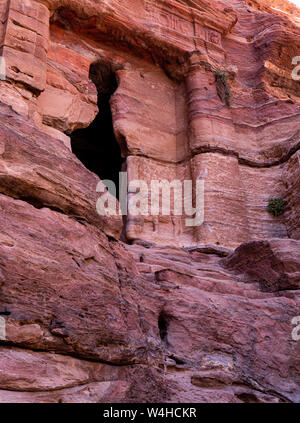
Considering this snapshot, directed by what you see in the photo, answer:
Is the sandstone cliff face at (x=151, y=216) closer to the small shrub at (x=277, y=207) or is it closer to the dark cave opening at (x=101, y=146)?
the small shrub at (x=277, y=207)

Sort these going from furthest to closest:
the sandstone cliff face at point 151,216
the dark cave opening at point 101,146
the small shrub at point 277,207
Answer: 1. the dark cave opening at point 101,146
2. the small shrub at point 277,207
3. the sandstone cliff face at point 151,216

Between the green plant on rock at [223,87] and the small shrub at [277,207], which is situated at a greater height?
the green plant on rock at [223,87]

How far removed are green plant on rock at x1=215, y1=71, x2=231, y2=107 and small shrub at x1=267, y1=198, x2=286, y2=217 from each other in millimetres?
2777

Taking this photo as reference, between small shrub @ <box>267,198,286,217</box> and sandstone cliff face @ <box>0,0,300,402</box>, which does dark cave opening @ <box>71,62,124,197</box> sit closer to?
sandstone cliff face @ <box>0,0,300,402</box>

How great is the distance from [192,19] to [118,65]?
8.18 feet

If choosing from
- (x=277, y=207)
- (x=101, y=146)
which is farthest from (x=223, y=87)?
(x=101, y=146)

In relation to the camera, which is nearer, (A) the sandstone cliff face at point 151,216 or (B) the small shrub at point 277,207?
(A) the sandstone cliff face at point 151,216

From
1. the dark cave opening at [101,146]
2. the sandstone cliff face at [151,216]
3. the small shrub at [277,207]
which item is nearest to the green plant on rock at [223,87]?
the sandstone cliff face at [151,216]

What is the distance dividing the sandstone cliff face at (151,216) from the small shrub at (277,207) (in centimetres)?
12

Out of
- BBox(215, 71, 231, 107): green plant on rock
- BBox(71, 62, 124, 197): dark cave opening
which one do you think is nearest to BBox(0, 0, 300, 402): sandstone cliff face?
BBox(215, 71, 231, 107): green plant on rock

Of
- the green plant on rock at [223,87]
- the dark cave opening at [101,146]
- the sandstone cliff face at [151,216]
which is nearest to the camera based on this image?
the sandstone cliff face at [151,216]

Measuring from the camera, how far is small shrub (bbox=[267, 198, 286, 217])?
33.5 feet

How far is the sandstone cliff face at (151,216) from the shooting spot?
Answer: 4035mm
